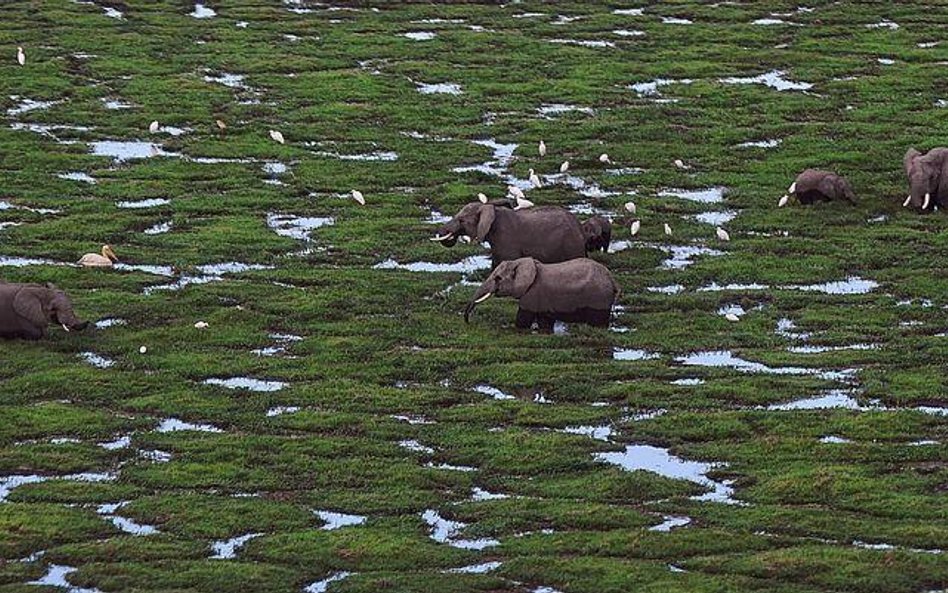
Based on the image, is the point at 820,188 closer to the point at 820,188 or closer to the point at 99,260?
the point at 820,188

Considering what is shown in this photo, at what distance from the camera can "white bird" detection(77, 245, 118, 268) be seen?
1190 inches

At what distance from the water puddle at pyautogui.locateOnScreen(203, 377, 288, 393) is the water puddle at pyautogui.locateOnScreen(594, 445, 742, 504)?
4240 mm

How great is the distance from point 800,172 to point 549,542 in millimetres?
18313

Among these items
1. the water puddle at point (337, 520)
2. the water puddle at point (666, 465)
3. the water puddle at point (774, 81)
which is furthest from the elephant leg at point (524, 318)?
the water puddle at point (774, 81)

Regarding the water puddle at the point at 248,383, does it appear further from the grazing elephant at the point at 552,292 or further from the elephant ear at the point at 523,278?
the elephant ear at the point at 523,278

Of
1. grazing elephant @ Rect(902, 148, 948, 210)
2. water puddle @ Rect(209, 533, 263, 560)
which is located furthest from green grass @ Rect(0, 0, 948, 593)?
grazing elephant @ Rect(902, 148, 948, 210)

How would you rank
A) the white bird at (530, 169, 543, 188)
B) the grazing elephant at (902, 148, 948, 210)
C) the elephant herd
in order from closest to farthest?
the elephant herd → the grazing elephant at (902, 148, 948, 210) → the white bird at (530, 169, 543, 188)

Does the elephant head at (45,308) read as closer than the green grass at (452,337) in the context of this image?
No

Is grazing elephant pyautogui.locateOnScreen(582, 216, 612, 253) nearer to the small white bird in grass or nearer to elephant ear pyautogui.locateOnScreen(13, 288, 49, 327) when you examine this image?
the small white bird in grass

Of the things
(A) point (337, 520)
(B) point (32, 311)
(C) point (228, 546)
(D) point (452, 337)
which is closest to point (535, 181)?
(D) point (452, 337)

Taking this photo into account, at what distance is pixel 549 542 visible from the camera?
19391 millimetres

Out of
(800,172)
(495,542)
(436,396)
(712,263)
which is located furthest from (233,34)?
(495,542)

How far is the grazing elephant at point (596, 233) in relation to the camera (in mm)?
30453

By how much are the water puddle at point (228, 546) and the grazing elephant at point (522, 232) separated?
10.2 metres
